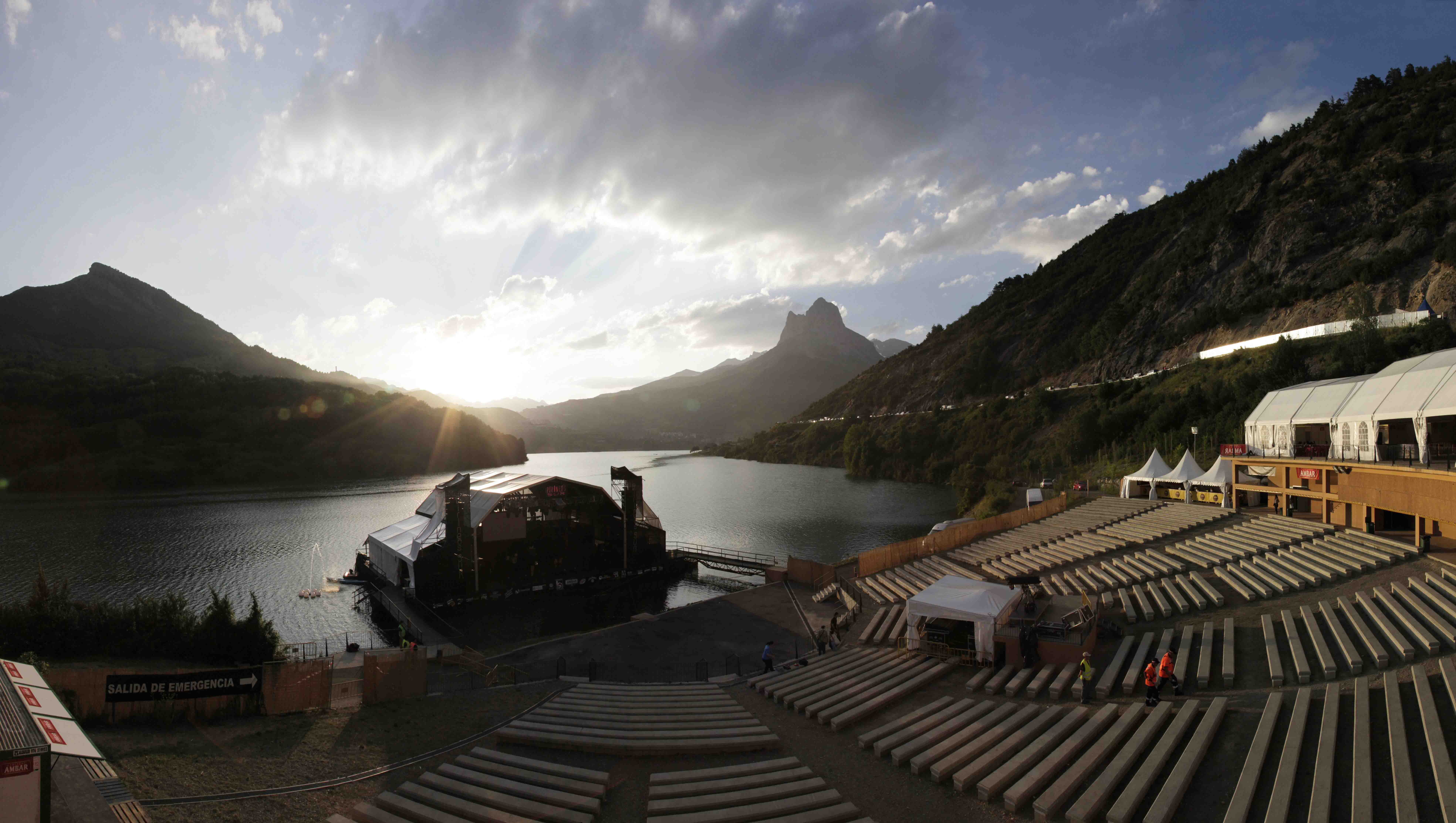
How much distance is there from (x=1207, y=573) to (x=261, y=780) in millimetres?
30535

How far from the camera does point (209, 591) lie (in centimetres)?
3853

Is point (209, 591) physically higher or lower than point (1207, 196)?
lower

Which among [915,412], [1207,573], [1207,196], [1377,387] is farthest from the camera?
[915,412]

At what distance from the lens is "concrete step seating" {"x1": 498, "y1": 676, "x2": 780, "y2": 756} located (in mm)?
14133

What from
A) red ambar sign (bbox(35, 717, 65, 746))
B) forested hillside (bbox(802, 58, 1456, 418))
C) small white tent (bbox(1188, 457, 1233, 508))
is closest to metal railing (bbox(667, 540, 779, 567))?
small white tent (bbox(1188, 457, 1233, 508))

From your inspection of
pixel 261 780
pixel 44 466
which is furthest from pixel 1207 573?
pixel 44 466

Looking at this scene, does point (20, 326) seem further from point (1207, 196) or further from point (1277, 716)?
point (1207, 196)

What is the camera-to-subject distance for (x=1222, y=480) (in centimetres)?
3653

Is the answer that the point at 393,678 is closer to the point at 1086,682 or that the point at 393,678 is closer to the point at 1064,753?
the point at 1064,753

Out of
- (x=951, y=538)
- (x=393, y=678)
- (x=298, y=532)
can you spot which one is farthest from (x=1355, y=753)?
(x=298, y=532)

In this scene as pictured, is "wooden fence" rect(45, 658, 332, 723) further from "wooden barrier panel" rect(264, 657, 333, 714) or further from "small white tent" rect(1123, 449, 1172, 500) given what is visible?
"small white tent" rect(1123, 449, 1172, 500)

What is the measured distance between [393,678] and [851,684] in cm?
1337

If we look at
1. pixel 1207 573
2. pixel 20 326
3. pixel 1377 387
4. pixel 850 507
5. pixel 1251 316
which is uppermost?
pixel 20 326

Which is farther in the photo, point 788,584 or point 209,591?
point 209,591
